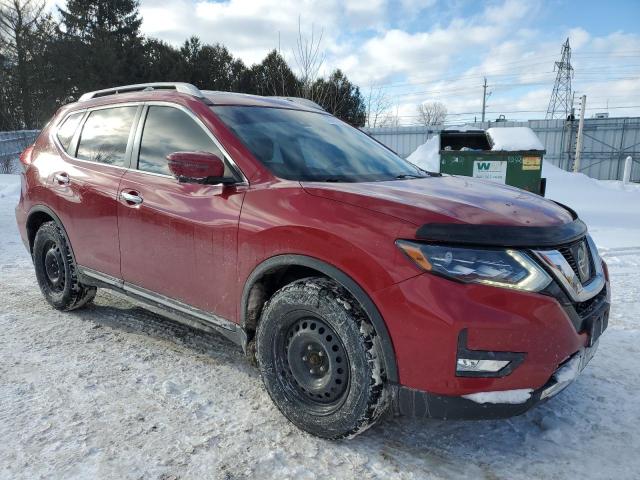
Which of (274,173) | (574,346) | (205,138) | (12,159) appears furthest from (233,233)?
(12,159)

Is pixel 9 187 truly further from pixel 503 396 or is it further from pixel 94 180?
pixel 503 396

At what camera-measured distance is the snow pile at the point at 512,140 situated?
947 centimetres

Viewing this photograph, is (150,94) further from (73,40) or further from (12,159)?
(73,40)

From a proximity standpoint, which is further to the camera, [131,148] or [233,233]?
[131,148]

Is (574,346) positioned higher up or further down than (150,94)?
further down

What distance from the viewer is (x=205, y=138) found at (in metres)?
2.92

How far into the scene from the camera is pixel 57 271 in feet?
13.5

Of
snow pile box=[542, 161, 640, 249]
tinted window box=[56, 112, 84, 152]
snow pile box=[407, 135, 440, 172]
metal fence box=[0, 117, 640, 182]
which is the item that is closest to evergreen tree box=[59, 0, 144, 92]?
metal fence box=[0, 117, 640, 182]

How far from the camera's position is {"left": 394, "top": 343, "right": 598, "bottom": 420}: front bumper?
6.66 feet

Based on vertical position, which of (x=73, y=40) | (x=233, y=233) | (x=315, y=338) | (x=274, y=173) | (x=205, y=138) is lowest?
(x=315, y=338)

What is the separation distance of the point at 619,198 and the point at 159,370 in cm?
1271

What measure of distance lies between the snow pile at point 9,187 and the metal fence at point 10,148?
630 cm

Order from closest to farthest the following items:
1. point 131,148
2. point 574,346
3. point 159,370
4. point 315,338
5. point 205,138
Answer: point 574,346, point 315,338, point 205,138, point 159,370, point 131,148

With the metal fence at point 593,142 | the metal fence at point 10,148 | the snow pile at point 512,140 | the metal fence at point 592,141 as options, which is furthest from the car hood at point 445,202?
the metal fence at point 593,142
